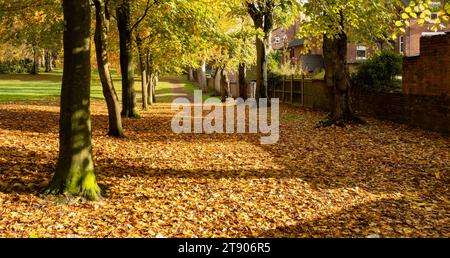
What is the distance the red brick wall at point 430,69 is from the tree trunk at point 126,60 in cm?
1106

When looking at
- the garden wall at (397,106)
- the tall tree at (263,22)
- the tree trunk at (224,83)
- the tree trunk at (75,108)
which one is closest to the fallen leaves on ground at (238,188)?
the tree trunk at (75,108)

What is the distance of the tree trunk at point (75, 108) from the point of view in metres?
6.95

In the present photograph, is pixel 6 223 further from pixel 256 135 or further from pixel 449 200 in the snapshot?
pixel 256 135

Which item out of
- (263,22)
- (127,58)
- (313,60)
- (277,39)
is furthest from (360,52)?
(127,58)

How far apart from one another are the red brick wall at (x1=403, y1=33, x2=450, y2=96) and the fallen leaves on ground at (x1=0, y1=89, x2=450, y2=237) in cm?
159

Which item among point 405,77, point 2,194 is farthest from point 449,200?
point 405,77

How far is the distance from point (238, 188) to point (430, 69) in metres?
9.53

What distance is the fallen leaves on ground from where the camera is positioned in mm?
6074

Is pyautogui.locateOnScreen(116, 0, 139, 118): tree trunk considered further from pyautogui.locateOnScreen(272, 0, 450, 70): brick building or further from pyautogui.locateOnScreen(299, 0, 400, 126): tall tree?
pyautogui.locateOnScreen(272, 0, 450, 70): brick building

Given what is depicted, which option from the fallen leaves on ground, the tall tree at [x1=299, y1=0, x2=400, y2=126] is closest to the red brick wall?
the tall tree at [x1=299, y1=0, x2=400, y2=126]

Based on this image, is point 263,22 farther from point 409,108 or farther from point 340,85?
point 409,108

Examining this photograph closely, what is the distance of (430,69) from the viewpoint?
14508mm

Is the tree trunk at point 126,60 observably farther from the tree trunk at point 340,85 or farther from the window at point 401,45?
the window at point 401,45
